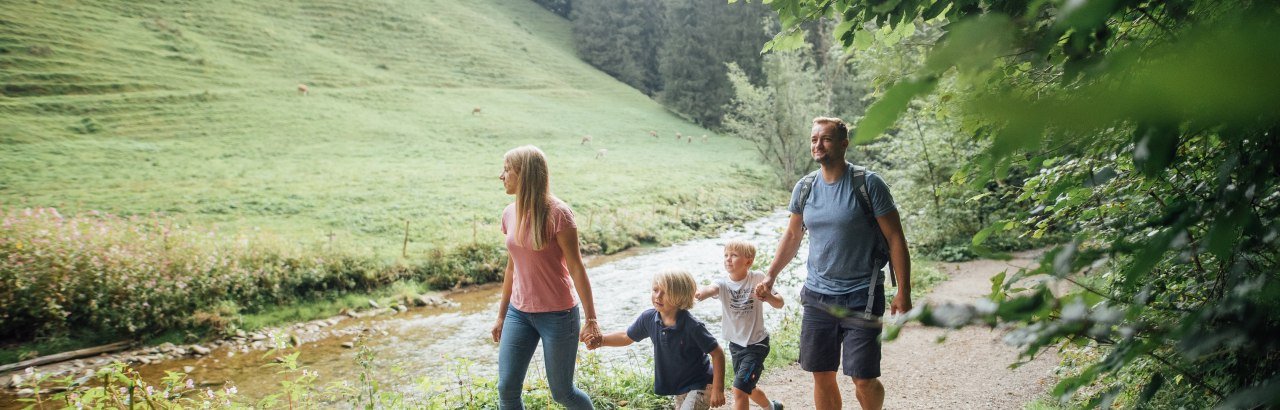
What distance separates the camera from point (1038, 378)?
547 cm

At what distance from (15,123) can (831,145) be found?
29585 millimetres

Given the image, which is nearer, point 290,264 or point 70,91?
→ point 290,264

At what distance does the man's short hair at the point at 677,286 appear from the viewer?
13.2ft

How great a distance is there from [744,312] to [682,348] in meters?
0.50

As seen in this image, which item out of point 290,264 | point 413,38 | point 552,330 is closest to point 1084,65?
point 552,330

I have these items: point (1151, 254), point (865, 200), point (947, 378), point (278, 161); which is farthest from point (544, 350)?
point (278, 161)

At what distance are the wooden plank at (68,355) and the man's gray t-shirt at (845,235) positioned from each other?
11116mm

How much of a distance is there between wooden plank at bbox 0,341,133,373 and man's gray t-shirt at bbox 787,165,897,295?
11116mm

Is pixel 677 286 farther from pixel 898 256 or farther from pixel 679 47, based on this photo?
pixel 679 47

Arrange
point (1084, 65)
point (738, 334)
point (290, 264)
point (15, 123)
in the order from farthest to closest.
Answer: point (15, 123) < point (290, 264) < point (738, 334) < point (1084, 65)

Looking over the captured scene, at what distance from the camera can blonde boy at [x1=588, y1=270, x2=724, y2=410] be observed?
4031 mm

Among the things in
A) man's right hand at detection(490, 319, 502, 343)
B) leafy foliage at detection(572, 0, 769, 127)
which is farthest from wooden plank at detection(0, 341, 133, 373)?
leafy foliage at detection(572, 0, 769, 127)

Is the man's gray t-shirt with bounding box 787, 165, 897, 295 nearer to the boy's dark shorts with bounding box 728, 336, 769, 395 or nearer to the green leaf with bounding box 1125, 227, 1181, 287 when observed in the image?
the boy's dark shorts with bounding box 728, 336, 769, 395

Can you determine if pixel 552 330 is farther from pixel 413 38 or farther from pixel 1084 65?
pixel 413 38
